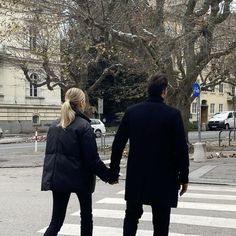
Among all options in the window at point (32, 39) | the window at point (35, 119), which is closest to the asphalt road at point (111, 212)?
the window at point (32, 39)

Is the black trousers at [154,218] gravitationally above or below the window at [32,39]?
below

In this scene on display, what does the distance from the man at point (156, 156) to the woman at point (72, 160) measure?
405 mm

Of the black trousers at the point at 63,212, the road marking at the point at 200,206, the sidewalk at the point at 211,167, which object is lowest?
the sidewalk at the point at 211,167

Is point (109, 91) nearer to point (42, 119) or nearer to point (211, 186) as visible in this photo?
point (42, 119)

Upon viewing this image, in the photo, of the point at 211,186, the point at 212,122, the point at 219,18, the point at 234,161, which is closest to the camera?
the point at 211,186

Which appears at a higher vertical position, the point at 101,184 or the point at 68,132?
the point at 68,132

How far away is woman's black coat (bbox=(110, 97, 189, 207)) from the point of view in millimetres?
4504

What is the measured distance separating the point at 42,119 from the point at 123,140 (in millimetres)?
40830

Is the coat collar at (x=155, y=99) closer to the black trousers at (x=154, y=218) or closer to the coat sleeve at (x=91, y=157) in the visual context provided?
the coat sleeve at (x=91, y=157)

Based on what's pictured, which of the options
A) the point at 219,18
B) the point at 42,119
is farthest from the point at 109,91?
the point at 219,18

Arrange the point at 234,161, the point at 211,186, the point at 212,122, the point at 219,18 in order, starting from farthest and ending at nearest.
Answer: the point at 212,122 < the point at 219,18 < the point at 234,161 < the point at 211,186

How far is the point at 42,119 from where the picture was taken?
4491 centimetres

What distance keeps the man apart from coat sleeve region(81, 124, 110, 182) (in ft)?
1.00

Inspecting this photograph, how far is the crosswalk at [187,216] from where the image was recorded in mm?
6457
